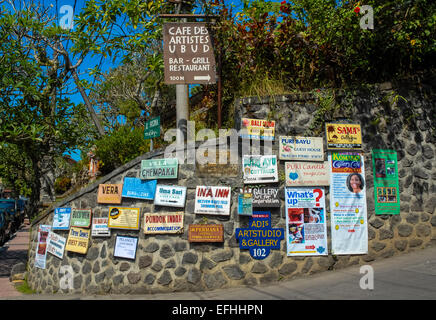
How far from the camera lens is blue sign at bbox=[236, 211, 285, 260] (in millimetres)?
6844

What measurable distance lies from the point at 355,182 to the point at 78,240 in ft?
Result: 18.1

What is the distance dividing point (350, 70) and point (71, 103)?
713 cm

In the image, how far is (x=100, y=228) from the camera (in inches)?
292

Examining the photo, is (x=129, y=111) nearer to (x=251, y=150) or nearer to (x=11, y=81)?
(x=11, y=81)

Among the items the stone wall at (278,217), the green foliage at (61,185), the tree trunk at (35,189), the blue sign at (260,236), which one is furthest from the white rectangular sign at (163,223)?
the green foliage at (61,185)

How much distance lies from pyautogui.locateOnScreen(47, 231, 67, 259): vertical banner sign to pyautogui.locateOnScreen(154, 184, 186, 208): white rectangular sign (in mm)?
2418

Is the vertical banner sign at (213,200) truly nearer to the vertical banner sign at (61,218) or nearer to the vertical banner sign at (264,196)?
the vertical banner sign at (264,196)

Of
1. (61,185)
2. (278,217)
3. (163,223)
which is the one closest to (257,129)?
(278,217)

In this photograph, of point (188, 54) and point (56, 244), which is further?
point (56, 244)

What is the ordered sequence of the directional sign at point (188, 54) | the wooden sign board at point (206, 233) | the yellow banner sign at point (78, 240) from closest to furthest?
the wooden sign board at point (206, 233)
the directional sign at point (188, 54)
the yellow banner sign at point (78, 240)

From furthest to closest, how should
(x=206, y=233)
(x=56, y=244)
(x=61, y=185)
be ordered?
(x=61, y=185)
(x=56, y=244)
(x=206, y=233)

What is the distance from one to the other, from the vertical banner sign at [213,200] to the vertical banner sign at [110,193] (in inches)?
61.1

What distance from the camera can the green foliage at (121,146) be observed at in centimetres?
1062

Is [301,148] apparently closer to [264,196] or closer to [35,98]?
[264,196]
